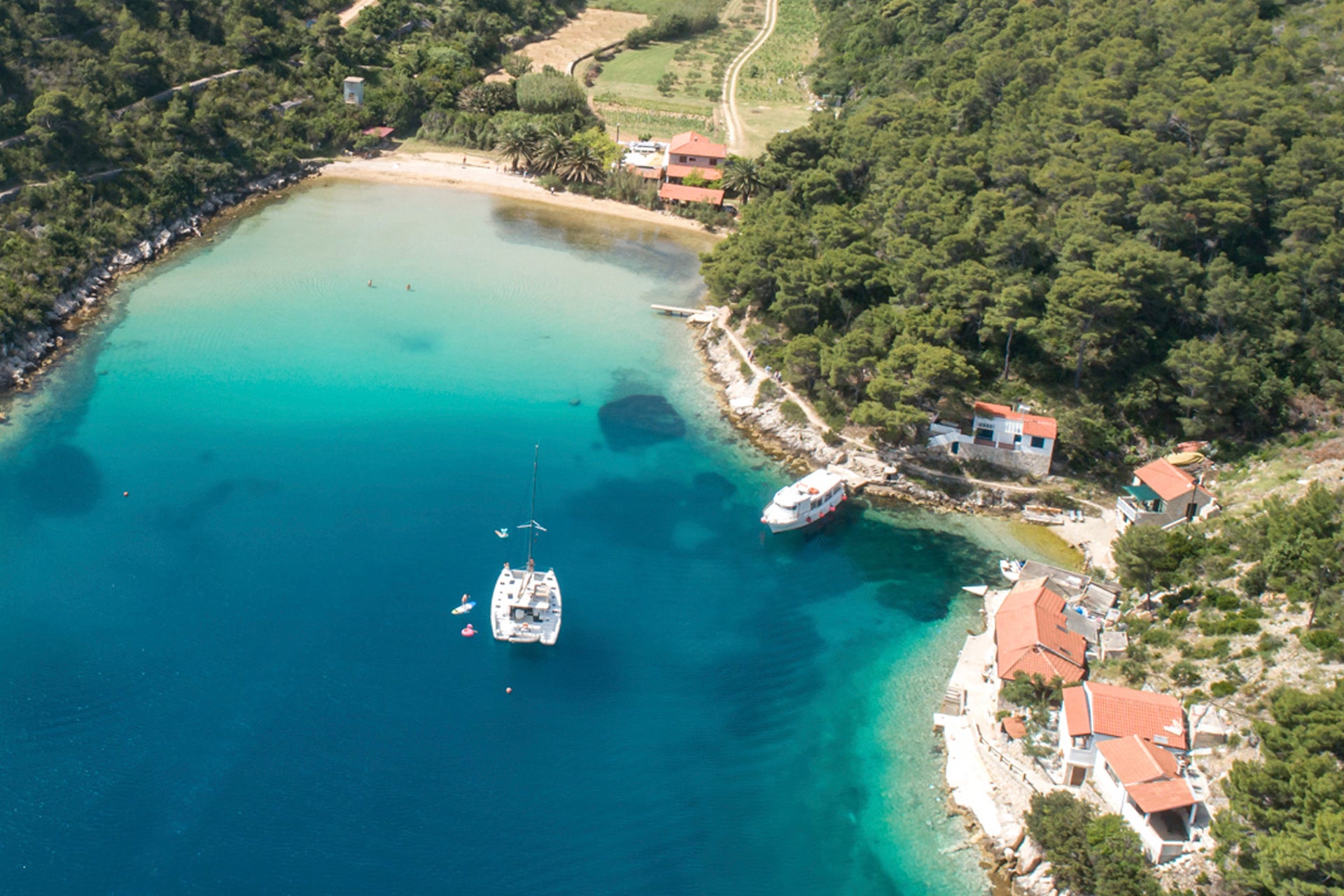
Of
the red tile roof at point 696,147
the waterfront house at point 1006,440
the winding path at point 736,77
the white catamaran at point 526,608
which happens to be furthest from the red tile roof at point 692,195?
the white catamaran at point 526,608

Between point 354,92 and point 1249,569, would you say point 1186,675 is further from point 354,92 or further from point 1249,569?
point 354,92

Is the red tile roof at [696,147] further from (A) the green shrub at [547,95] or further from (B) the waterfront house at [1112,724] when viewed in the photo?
(B) the waterfront house at [1112,724]

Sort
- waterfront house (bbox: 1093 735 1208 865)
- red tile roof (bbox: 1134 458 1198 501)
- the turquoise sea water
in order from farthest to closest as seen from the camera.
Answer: red tile roof (bbox: 1134 458 1198 501)
the turquoise sea water
waterfront house (bbox: 1093 735 1208 865)

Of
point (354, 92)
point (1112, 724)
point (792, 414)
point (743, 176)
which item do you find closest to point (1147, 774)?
point (1112, 724)

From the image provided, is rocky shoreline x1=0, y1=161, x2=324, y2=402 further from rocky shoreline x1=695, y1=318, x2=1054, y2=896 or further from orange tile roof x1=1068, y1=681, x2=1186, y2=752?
orange tile roof x1=1068, y1=681, x2=1186, y2=752

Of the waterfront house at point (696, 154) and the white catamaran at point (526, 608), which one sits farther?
the waterfront house at point (696, 154)

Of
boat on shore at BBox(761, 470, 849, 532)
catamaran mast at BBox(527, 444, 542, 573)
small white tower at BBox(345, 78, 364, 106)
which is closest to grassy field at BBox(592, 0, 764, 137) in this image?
small white tower at BBox(345, 78, 364, 106)

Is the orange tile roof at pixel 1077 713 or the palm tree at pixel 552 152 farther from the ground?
the palm tree at pixel 552 152
